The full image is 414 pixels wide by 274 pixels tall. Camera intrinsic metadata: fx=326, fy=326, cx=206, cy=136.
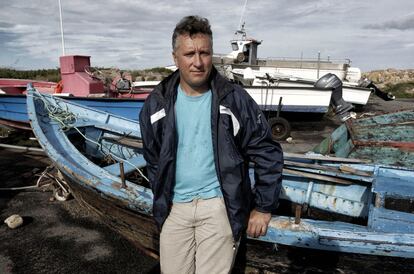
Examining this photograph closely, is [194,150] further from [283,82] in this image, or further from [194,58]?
[283,82]

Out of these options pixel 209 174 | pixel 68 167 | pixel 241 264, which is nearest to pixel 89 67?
pixel 68 167

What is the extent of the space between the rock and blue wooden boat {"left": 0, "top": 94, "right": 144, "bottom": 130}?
430 cm

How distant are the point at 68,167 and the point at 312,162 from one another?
2.89m

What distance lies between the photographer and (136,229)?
3.50m

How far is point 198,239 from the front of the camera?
2037mm

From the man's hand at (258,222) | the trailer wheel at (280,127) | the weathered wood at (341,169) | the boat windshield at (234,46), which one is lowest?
the trailer wheel at (280,127)

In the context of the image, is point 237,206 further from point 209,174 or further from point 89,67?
point 89,67

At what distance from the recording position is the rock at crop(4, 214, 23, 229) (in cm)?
433

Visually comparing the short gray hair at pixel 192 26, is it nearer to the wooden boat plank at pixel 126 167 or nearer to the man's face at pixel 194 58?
the man's face at pixel 194 58

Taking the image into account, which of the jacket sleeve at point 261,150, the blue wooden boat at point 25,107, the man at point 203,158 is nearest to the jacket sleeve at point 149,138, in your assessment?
the man at point 203,158

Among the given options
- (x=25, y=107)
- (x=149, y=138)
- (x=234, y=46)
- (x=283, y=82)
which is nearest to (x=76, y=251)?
(x=149, y=138)

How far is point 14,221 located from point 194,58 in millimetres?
3894

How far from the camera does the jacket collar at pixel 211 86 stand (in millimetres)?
1846

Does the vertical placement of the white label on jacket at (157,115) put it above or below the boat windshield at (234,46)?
below
